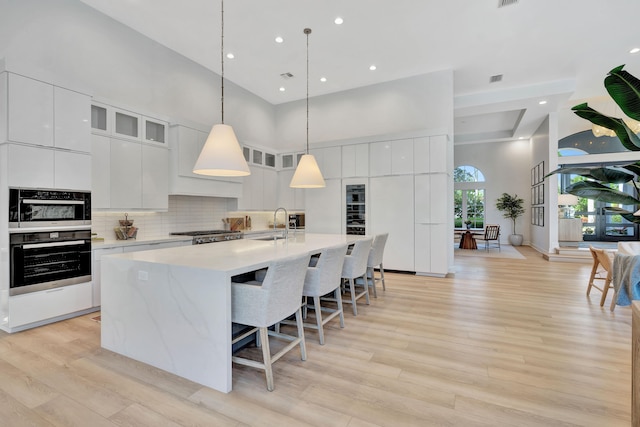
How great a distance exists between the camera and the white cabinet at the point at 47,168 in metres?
3.08

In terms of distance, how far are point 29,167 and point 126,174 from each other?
1.14 metres

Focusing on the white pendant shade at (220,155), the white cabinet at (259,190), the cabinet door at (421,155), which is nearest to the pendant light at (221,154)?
the white pendant shade at (220,155)

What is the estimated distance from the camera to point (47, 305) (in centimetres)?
333

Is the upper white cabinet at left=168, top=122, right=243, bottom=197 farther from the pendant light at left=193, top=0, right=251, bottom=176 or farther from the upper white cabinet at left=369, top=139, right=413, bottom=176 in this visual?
the upper white cabinet at left=369, top=139, right=413, bottom=176

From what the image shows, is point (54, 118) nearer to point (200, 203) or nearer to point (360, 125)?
point (200, 203)

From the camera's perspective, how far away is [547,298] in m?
4.39

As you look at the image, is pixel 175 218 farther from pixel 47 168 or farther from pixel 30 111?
pixel 30 111

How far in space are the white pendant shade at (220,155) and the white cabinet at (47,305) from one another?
2.06 m

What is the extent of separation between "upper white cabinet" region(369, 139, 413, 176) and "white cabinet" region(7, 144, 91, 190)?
4.48 m

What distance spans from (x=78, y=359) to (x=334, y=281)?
2.23m

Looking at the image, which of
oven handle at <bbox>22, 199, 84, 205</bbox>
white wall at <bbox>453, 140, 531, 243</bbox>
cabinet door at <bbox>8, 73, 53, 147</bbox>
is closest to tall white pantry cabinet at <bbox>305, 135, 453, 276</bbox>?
oven handle at <bbox>22, 199, 84, 205</bbox>

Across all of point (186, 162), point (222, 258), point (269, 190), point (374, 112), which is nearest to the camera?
point (222, 258)

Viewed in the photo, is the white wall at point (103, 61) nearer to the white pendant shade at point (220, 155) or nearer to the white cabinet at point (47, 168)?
the white cabinet at point (47, 168)

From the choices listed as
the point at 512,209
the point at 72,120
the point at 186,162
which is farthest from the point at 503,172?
the point at 72,120
